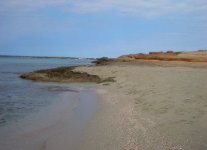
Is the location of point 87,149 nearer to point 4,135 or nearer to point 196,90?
point 4,135

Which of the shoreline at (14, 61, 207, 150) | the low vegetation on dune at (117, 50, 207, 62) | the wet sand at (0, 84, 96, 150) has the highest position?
the low vegetation on dune at (117, 50, 207, 62)

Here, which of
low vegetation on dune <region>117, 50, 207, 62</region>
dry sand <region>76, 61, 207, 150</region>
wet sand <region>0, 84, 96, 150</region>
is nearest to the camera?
dry sand <region>76, 61, 207, 150</region>

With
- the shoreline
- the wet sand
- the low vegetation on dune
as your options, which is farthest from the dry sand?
the low vegetation on dune

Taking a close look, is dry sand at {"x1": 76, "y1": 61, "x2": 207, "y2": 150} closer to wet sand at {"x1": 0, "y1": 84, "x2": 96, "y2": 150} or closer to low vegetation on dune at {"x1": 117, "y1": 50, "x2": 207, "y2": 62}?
wet sand at {"x1": 0, "y1": 84, "x2": 96, "y2": 150}

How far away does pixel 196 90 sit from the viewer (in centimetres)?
1235

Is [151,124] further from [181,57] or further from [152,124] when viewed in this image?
[181,57]

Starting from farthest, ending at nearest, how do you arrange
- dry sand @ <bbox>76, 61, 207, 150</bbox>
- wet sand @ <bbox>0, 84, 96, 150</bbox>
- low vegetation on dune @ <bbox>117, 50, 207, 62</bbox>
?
low vegetation on dune @ <bbox>117, 50, 207, 62</bbox> → wet sand @ <bbox>0, 84, 96, 150</bbox> → dry sand @ <bbox>76, 61, 207, 150</bbox>

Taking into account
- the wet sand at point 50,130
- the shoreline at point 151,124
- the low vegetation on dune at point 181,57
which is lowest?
the wet sand at point 50,130

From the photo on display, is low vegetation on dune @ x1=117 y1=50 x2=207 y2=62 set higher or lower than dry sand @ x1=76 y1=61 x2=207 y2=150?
higher

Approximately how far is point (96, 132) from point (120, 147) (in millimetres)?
1421

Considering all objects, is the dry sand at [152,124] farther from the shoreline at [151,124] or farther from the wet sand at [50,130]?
the wet sand at [50,130]

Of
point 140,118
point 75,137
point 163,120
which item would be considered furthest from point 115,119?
point 75,137

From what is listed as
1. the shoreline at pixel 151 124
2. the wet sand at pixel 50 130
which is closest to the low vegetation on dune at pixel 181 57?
the shoreline at pixel 151 124

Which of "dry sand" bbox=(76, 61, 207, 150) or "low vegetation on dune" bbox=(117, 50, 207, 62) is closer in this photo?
"dry sand" bbox=(76, 61, 207, 150)
